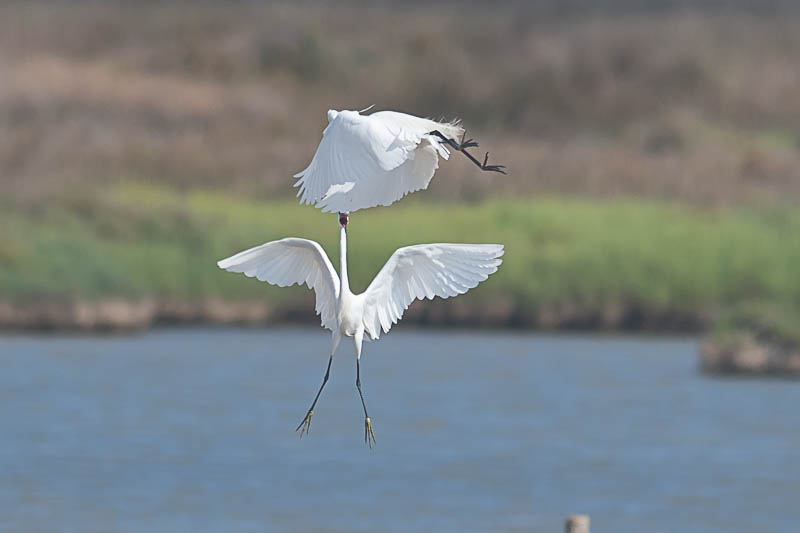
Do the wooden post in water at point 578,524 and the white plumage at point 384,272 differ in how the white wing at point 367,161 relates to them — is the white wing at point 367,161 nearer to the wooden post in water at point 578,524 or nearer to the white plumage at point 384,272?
the white plumage at point 384,272

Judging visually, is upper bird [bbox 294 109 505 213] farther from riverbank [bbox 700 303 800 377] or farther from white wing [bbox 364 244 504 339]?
riverbank [bbox 700 303 800 377]

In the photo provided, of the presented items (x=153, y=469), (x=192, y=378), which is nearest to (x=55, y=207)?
(x=192, y=378)

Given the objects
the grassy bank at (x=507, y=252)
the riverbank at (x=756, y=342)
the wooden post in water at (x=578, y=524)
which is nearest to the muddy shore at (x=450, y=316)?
the grassy bank at (x=507, y=252)

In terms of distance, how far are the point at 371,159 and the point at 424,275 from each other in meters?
1.08

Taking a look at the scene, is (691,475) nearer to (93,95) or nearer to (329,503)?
(329,503)

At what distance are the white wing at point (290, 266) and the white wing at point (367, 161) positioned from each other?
74cm

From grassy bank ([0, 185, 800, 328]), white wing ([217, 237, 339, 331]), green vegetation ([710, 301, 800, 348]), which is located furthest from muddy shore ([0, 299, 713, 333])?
white wing ([217, 237, 339, 331])

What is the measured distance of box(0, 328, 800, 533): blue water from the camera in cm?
1672

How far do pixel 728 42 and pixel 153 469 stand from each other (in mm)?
27611

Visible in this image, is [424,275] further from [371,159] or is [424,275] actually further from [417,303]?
[417,303]

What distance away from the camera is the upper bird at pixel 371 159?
645 centimetres

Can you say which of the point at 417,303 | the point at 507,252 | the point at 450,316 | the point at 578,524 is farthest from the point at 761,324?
the point at 578,524

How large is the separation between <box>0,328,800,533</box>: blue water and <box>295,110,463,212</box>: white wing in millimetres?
9336

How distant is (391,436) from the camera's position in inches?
810
